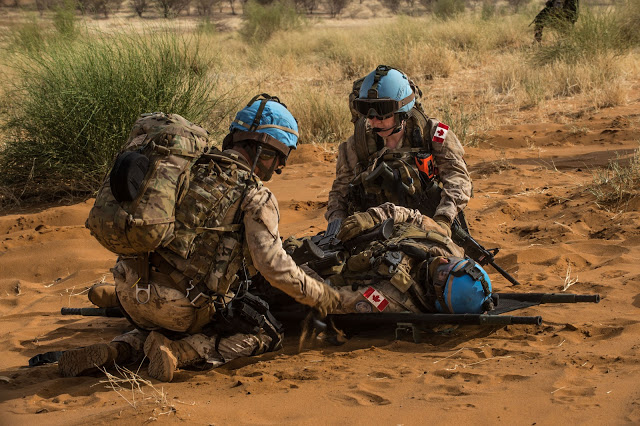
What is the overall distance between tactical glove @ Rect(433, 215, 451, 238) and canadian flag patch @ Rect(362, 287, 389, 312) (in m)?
0.86

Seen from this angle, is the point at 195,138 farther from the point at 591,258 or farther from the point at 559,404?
the point at 591,258

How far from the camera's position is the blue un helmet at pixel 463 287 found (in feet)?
14.6

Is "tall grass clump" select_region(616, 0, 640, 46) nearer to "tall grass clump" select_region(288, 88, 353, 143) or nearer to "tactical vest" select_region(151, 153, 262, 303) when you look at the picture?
"tall grass clump" select_region(288, 88, 353, 143)

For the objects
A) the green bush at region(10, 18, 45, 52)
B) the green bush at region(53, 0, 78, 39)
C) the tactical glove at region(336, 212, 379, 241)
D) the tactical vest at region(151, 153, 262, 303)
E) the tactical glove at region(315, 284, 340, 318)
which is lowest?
the tactical glove at region(315, 284, 340, 318)

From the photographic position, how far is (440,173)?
5723mm

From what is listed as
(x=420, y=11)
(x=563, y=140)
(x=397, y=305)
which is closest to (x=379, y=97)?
(x=397, y=305)

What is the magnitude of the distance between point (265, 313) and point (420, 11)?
37670 millimetres

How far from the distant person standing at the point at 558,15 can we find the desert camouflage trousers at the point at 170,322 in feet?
41.4

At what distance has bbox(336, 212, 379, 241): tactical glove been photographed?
482cm

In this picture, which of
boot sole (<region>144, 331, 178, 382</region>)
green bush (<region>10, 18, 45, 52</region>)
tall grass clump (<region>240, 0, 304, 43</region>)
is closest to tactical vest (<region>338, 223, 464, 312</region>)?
boot sole (<region>144, 331, 178, 382</region>)

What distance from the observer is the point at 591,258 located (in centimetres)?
605

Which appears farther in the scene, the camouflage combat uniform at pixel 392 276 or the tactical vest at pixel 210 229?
the camouflage combat uniform at pixel 392 276

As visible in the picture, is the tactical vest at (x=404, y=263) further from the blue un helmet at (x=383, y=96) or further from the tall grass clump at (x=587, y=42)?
the tall grass clump at (x=587, y=42)

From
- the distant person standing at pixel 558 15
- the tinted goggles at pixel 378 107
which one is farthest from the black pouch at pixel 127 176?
the distant person standing at pixel 558 15
